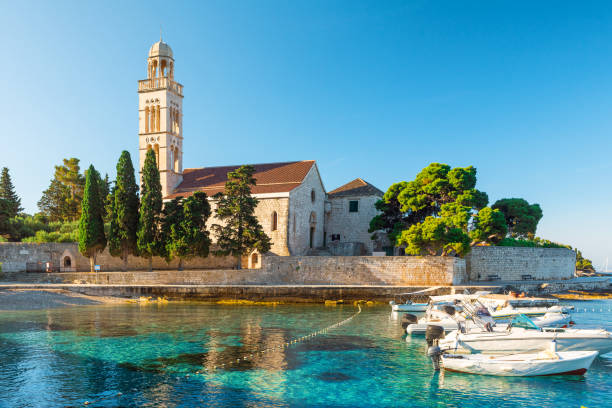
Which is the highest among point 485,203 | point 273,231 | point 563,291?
point 485,203

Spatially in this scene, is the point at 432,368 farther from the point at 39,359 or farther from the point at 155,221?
the point at 155,221

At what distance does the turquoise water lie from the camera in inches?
388

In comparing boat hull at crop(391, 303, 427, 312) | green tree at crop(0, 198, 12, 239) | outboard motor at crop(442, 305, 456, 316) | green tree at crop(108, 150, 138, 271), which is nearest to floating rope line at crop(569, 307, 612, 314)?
boat hull at crop(391, 303, 427, 312)

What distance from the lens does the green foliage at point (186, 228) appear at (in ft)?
103

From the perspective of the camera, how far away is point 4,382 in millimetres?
10891

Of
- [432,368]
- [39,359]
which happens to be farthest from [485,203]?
[39,359]

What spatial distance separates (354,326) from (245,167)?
1751cm

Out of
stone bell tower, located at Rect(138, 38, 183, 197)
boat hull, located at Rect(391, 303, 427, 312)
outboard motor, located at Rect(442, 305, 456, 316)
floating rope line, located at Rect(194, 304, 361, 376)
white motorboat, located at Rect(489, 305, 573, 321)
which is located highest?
stone bell tower, located at Rect(138, 38, 183, 197)

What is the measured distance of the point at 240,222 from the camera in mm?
31938

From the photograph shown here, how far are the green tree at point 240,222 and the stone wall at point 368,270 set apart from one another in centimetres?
171

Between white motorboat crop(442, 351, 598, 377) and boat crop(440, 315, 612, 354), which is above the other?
boat crop(440, 315, 612, 354)

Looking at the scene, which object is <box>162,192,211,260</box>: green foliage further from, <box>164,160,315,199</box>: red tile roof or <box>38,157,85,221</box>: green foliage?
<box>38,157,85,221</box>: green foliage

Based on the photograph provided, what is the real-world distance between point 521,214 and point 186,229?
93.1 feet

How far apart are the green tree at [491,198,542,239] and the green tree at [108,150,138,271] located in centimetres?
3137
